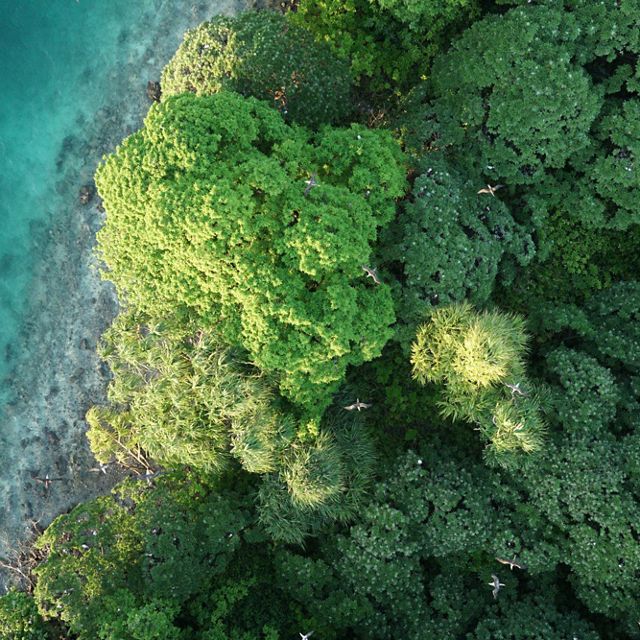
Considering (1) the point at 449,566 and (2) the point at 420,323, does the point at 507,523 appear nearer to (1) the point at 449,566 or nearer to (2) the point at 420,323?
(1) the point at 449,566

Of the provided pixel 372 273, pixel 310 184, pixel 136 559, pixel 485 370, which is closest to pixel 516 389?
pixel 485 370

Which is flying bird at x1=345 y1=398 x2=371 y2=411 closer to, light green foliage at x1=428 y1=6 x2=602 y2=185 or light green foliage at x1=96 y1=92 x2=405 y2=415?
light green foliage at x1=96 y1=92 x2=405 y2=415

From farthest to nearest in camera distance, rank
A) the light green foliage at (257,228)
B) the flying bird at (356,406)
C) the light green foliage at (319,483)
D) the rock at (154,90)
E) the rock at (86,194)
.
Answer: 1. the rock at (86,194)
2. the rock at (154,90)
3. the flying bird at (356,406)
4. the light green foliage at (319,483)
5. the light green foliage at (257,228)

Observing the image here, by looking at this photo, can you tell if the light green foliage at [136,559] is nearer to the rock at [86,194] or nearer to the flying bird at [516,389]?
the flying bird at [516,389]

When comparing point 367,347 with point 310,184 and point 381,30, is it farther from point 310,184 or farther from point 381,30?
point 381,30

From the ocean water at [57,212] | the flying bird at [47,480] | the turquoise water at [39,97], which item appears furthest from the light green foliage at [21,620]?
the turquoise water at [39,97]

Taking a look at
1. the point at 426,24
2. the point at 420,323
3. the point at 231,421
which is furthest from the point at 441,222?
the point at 231,421

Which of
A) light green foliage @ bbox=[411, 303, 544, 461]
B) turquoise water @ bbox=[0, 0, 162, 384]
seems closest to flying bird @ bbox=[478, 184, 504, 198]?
light green foliage @ bbox=[411, 303, 544, 461]
